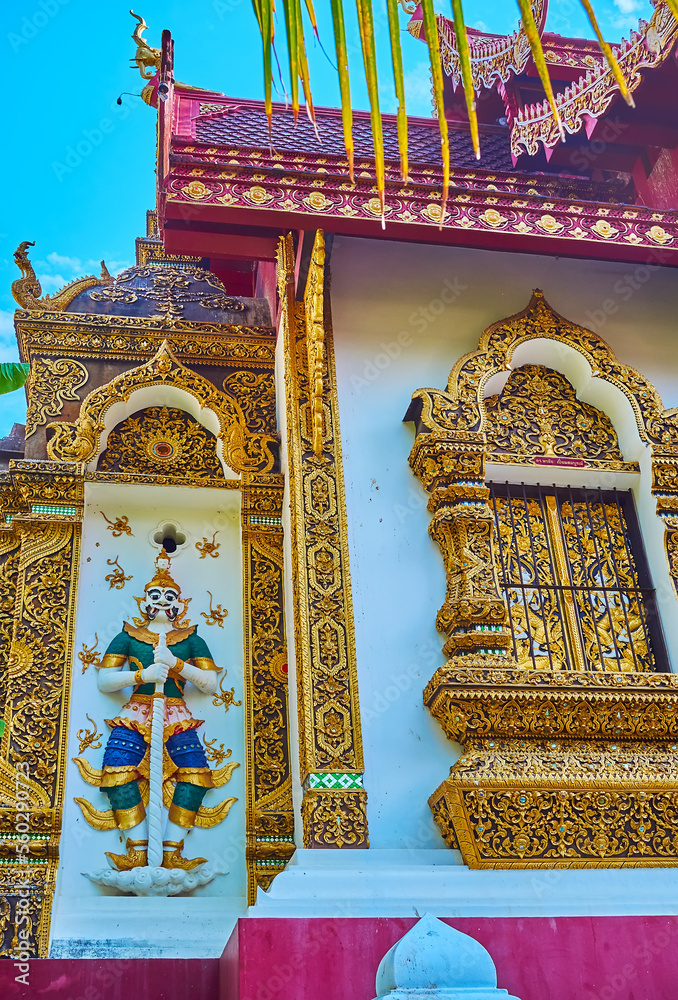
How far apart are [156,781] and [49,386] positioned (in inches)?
99.3

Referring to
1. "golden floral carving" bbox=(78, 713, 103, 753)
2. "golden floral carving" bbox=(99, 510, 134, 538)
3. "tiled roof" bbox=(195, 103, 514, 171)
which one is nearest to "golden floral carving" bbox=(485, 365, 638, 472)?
"tiled roof" bbox=(195, 103, 514, 171)

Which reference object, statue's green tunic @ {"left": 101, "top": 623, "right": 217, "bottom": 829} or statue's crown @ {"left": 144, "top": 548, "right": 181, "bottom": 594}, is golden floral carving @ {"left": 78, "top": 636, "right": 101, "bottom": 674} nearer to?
statue's green tunic @ {"left": 101, "top": 623, "right": 217, "bottom": 829}

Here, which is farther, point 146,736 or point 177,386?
point 177,386

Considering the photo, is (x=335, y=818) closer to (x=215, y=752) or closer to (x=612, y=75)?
(x=215, y=752)

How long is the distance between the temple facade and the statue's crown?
0.03 metres

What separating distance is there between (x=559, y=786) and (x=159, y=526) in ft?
9.14

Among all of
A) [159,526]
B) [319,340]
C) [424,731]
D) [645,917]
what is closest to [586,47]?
[319,340]

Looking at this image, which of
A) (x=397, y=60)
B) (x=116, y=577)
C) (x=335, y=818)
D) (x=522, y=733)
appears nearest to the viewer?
(x=397, y=60)

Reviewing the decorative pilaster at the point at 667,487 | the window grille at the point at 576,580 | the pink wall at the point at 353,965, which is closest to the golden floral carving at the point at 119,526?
the window grille at the point at 576,580

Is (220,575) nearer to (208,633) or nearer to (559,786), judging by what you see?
(208,633)

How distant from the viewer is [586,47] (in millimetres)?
7527

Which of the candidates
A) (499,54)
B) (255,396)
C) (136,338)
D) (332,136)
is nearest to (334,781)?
(255,396)

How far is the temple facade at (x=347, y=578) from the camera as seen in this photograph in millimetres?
4410

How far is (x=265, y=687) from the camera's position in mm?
5469
